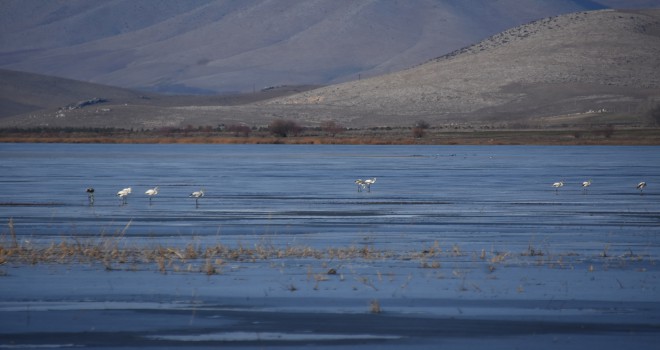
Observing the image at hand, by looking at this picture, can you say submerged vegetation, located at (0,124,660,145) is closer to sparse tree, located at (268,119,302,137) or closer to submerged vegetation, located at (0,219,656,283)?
sparse tree, located at (268,119,302,137)

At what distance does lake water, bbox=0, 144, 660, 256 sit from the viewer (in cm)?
2114

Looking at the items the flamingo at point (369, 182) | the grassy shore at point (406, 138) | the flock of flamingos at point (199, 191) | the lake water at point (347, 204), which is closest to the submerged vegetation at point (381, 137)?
the grassy shore at point (406, 138)

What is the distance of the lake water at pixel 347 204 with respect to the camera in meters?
21.1

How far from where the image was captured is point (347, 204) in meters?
29.0

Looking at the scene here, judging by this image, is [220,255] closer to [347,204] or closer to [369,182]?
[347,204]

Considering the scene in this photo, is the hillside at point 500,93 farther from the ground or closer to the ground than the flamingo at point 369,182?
farther from the ground

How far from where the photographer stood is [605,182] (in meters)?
38.1

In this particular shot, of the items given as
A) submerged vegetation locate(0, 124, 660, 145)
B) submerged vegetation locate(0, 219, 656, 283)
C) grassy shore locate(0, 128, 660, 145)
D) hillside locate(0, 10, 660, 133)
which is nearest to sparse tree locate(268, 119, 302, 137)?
submerged vegetation locate(0, 124, 660, 145)

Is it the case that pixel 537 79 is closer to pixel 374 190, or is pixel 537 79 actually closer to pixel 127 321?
pixel 374 190

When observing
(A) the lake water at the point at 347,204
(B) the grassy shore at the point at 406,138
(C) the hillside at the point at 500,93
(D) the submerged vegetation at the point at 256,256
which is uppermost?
(C) the hillside at the point at 500,93

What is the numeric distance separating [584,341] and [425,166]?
39.6 m

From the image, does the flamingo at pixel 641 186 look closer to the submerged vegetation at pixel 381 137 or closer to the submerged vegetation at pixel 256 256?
the submerged vegetation at pixel 256 256

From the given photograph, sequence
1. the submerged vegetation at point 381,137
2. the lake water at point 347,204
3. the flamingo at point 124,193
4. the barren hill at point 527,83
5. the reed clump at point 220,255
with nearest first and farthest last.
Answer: the reed clump at point 220,255, the lake water at point 347,204, the flamingo at point 124,193, the submerged vegetation at point 381,137, the barren hill at point 527,83

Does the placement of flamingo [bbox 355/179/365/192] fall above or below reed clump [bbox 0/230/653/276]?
below
